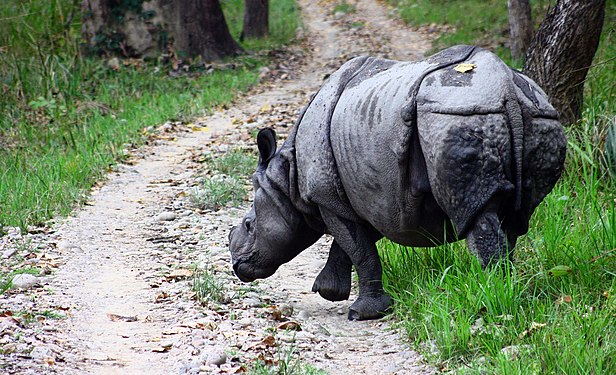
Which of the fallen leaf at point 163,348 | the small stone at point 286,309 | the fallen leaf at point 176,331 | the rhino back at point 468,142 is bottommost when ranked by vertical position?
the small stone at point 286,309

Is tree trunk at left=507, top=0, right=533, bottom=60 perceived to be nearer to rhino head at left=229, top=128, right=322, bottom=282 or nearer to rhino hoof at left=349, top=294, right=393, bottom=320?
rhino head at left=229, top=128, right=322, bottom=282

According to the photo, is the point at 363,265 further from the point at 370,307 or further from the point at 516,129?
the point at 516,129

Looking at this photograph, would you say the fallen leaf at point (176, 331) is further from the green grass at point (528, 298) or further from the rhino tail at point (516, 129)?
the rhino tail at point (516, 129)

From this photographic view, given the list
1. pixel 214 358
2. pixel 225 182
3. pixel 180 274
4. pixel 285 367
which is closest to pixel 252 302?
pixel 180 274

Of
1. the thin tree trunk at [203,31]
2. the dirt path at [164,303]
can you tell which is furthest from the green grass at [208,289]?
the thin tree trunk at [203,31]

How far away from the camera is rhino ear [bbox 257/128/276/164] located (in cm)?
586

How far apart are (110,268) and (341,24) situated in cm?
1777

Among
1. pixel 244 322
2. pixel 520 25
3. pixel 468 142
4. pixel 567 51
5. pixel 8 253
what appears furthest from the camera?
pixel 520 25

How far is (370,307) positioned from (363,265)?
0.28 meters

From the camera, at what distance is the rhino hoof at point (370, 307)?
5465mm

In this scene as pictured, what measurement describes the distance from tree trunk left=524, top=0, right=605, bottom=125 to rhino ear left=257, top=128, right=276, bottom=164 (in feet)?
10.2

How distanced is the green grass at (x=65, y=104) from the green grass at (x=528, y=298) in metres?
3.73

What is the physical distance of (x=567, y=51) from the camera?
7.57 metres

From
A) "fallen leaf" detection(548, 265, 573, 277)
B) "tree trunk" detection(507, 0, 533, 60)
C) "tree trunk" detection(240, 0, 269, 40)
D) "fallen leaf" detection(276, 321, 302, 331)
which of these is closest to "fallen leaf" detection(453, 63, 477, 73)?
"fallen leaf" detection(548, 265, 573, 277)
